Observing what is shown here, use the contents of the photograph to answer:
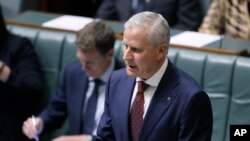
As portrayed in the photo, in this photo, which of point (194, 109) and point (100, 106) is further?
point (100, 106)

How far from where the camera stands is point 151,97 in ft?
6.18

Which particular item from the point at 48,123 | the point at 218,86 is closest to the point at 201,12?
the point at 218,86

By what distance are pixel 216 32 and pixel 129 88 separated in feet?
3.87

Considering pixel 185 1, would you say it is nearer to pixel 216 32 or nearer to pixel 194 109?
pixel 216 32

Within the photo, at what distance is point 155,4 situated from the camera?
3211 mm

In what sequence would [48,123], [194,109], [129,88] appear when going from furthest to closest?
[48,123]
[129,88]
[194,109]

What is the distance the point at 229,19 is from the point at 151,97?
1.17 m

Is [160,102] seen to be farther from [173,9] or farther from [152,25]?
[173,9]

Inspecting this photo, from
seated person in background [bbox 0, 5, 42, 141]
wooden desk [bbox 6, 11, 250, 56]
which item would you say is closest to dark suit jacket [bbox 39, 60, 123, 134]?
seated person in background [bbox 0, 5, 42, 141]

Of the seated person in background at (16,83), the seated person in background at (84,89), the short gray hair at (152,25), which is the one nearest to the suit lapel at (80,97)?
the seated person in background at (84,89)

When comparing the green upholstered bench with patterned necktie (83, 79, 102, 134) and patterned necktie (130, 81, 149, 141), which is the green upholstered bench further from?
patterned necktie (130, 81, 149, 141)

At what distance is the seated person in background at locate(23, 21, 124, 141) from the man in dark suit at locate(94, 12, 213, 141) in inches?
19.8

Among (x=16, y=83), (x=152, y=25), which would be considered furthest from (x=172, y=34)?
(x=152, y=25)

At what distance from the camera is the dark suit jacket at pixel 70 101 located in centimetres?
259
